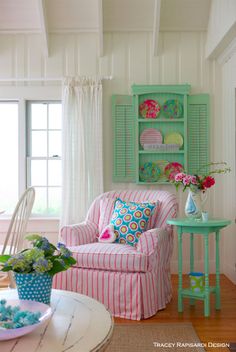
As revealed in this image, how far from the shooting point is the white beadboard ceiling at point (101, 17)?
4770 millimetres

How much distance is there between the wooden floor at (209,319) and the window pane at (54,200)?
5.53 feet

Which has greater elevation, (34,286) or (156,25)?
(156,25)

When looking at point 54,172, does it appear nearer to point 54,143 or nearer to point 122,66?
point 54,143

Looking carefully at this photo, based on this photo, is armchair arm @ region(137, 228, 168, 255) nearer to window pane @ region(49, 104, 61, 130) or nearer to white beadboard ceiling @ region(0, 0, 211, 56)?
window pane @ region(49, 104, 61, 130)

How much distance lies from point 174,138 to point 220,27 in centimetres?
122

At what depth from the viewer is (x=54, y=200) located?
5.15 metres

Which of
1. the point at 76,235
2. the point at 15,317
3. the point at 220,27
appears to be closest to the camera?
the point at 15,317

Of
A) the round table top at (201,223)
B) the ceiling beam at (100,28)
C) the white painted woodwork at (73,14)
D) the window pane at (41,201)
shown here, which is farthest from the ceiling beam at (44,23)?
the round table top at (201,223)

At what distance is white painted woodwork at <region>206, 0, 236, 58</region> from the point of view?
156 inches

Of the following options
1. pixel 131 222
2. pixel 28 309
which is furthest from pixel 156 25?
pixel 28 309

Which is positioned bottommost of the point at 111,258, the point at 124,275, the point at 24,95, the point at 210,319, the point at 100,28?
the point at 210,319

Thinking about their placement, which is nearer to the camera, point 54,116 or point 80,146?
point 80,146

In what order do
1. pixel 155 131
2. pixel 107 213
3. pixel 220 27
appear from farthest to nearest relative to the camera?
pixel 155 131 < pixel 220 27 < pixel 107 213

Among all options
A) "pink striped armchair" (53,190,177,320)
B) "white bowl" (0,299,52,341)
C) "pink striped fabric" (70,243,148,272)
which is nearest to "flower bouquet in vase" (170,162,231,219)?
"pink striped armchair" (53,190,177,320)
